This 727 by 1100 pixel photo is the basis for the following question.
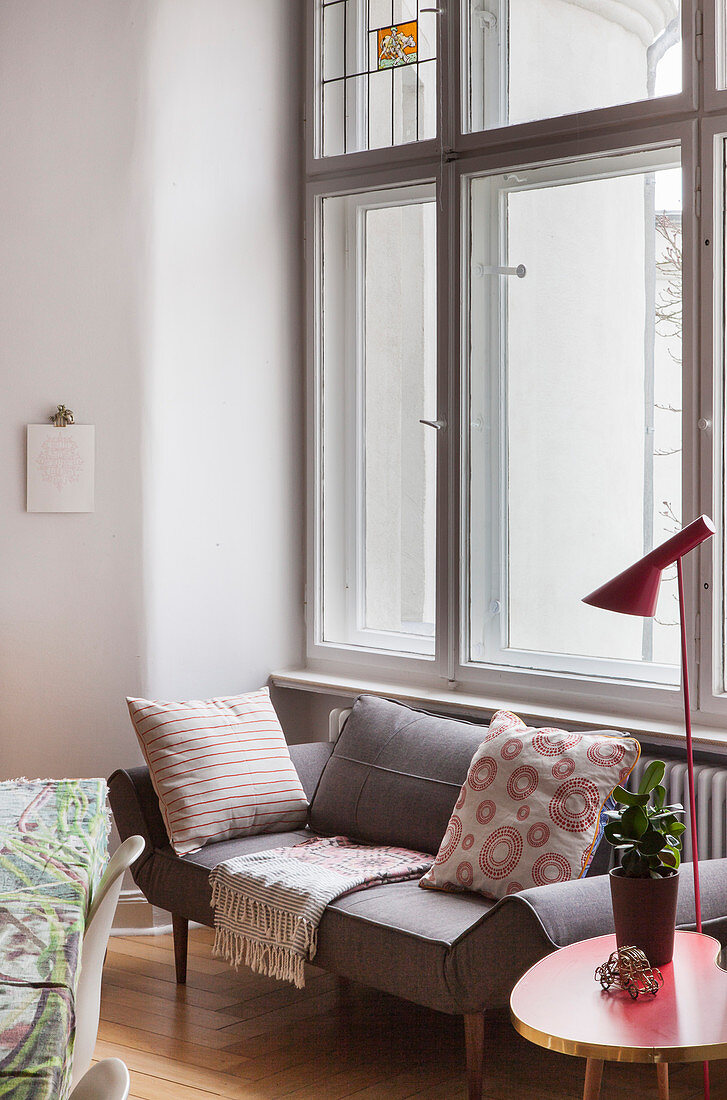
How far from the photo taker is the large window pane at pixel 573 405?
366 centimetres

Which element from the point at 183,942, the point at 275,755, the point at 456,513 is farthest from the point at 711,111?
the point at 183,942

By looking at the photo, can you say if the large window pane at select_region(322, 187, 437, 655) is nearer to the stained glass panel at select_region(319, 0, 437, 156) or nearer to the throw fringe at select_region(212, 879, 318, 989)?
the stained glass panel at select_region(319, 0, 437, 156)

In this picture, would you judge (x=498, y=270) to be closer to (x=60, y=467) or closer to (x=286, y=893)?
(x=60, y=467)

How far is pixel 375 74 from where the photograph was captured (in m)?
4.41

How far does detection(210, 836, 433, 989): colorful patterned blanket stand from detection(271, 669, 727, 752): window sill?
1.95 feet

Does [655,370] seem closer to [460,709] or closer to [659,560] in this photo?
[460,709]

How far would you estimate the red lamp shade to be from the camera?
2240mm

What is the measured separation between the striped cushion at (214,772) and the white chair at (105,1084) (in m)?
2.11

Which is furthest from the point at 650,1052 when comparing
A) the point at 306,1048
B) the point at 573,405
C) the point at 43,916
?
the point at 573,405

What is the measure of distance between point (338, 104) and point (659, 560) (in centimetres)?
291

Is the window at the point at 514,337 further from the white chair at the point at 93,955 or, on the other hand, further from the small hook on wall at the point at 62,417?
the white chair at the point at 93,955

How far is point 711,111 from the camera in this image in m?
3.42

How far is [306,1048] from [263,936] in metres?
0.33

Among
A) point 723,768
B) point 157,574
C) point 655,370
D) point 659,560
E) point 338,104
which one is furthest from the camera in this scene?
point 338,104
